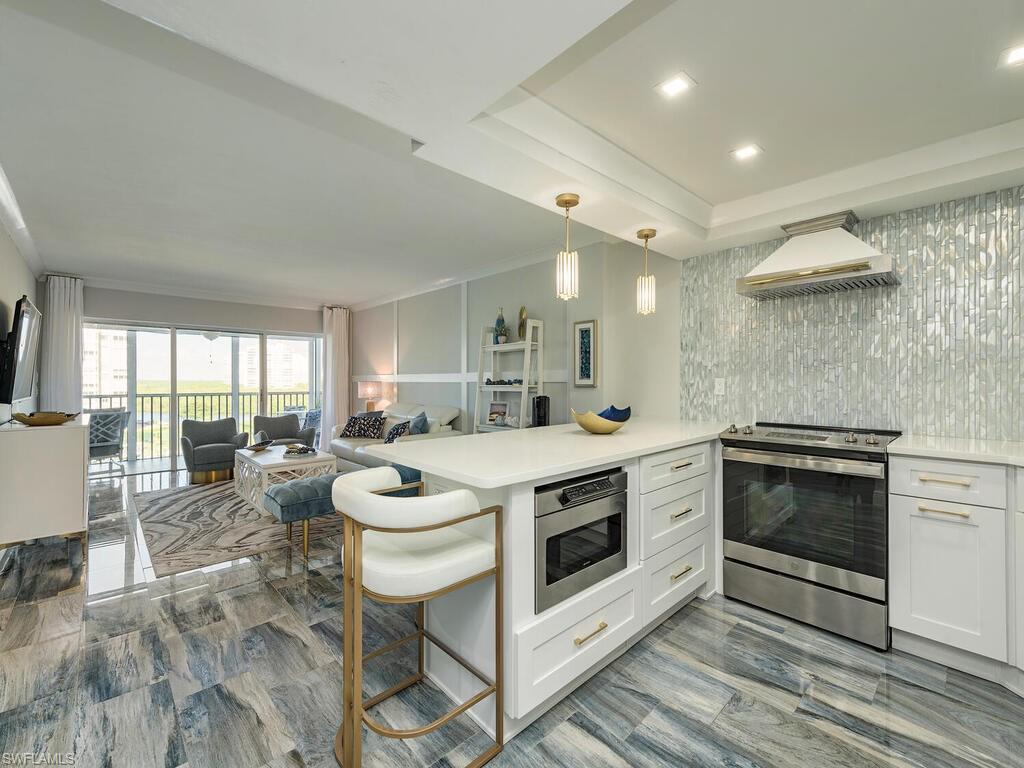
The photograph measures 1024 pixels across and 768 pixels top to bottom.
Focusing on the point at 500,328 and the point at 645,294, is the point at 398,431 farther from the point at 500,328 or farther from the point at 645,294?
the point at 645,294

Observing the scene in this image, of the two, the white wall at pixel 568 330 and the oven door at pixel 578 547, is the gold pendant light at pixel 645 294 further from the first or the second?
the oven door at pixel 578 547

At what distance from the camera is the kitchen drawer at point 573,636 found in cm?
155

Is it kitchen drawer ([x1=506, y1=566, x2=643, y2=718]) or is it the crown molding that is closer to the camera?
kitchen drawer ([x1=506, y1=566, x2=643, y2=718])

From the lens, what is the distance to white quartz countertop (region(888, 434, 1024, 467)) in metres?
1.85

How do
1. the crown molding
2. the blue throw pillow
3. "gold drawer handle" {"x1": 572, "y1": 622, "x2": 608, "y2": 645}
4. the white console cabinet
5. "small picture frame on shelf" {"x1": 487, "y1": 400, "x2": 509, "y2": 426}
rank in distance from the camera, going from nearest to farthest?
"gold drawer handle" {"x1": 572, "y1": 622, "x2": 608, "y2": 645} < the white console cabinet < "small picture frame on shelf" {"x1": 487, "y1": 400, "x2": 509, "y2": 426} < the blue throw pillow < the crown molding

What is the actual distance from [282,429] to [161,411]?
5.90ft

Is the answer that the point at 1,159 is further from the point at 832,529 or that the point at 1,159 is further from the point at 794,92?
the point at 832,529

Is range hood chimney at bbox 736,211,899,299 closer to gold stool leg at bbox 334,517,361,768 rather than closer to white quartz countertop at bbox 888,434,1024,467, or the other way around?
white quartz countertop at bbox 888,434,1024,467

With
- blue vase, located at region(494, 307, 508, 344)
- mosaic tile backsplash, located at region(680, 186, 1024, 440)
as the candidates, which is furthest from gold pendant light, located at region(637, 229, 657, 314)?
blue vase, located at region(494, 307, 508, 344)

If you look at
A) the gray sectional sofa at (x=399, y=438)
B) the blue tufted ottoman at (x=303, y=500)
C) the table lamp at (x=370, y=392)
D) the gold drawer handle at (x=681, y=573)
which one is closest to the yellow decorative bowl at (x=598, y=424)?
the gold drawer handle at (x=681, y=573)

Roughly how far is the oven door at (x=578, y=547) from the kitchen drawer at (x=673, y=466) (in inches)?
7.5

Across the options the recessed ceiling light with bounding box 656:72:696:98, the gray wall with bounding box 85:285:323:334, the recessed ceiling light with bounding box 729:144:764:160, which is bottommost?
the gray wall with bounding box 85:285:323:334

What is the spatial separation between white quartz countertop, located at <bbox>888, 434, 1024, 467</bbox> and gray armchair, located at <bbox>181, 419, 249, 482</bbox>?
6.00m

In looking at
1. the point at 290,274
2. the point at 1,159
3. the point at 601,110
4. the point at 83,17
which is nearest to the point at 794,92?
the point at 601,110
